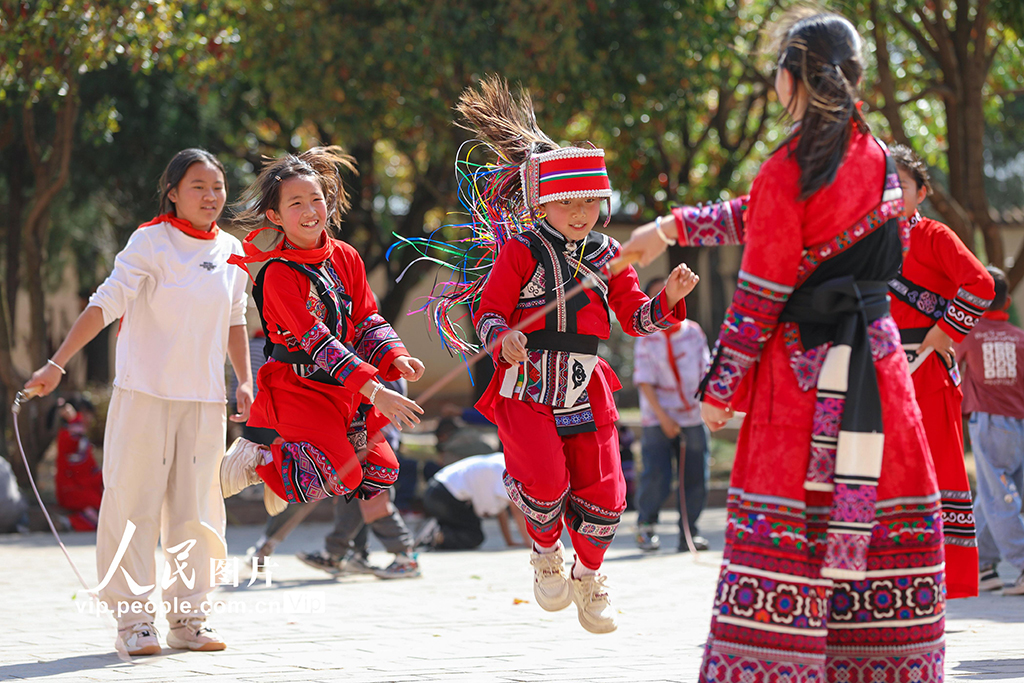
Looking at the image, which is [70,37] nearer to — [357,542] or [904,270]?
[357,542]

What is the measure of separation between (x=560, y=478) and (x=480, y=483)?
4694 millimetres

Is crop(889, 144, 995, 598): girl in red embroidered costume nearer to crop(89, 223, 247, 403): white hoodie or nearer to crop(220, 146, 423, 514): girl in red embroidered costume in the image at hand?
crop(220, 146, 423, 514): girl in red embroidered costume

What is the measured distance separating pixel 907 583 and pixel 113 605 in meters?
3.34

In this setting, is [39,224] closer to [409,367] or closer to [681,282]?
[409,367]

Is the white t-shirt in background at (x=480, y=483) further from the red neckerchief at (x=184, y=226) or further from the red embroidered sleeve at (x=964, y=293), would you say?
the red embroidered sleeve at (x=964, y=293)

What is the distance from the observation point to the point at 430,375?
24.6 m

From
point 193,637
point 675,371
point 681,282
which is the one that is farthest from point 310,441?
point 675,371

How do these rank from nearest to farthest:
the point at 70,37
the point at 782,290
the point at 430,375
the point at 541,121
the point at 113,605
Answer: the point at 782,290 < the point at 113,605 < the point at 70,37 < the point at 541,121 < the point at 430,375

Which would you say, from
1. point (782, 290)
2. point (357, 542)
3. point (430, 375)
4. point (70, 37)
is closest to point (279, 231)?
point (782, 290)

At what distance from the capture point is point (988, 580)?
6812 mm

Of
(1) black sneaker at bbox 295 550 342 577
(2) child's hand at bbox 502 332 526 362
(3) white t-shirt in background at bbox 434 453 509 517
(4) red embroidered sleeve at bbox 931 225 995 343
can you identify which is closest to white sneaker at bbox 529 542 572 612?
(2) child's hand at bbox 502 332 526 362

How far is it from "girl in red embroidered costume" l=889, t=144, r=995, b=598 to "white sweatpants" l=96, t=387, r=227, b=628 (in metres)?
3.08

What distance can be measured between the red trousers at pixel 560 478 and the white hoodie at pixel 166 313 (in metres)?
1.45

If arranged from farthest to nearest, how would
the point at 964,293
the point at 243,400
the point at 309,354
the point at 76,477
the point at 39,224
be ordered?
the point at 39,224, the point at 76,477, the point at 243,400, the point at 964,293, the point at 309,354
